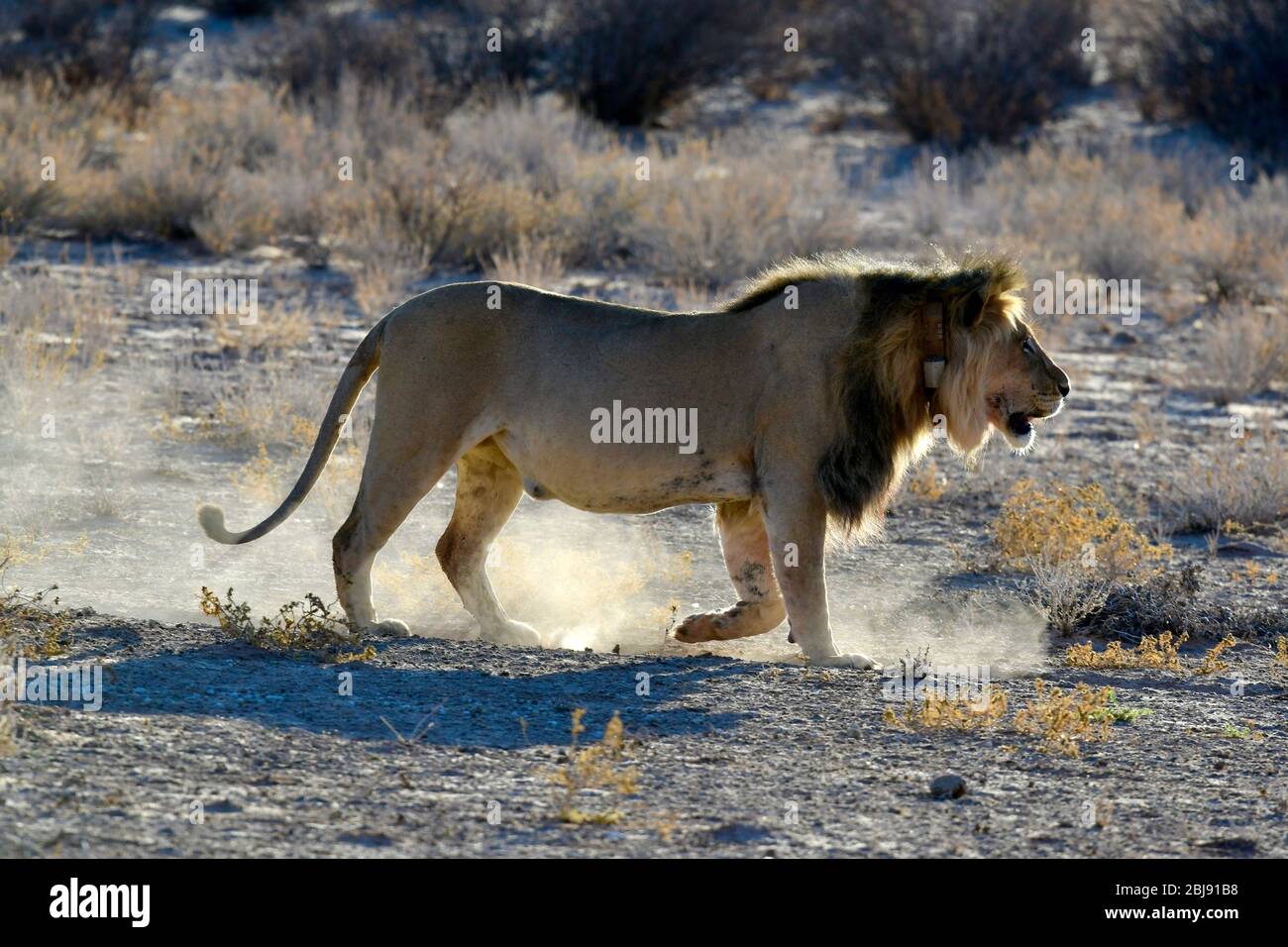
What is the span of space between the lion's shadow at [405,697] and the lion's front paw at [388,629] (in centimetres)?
46

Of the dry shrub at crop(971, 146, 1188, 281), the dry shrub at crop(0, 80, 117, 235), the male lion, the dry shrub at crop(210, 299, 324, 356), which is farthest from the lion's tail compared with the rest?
the dry shrub at crop(971, 146, 1188, 281)

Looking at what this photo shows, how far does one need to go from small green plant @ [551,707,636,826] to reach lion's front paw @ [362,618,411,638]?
180cm

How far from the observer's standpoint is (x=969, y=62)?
25.3 meters

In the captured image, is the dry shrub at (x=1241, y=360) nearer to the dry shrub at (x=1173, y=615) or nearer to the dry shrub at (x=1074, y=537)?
the dry shrub at (x=1074, y=537)

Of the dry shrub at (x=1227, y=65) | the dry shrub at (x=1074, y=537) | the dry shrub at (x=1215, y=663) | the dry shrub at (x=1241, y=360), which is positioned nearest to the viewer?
the dry shrub at (x=1215, y=663)

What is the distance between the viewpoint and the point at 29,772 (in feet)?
16.6

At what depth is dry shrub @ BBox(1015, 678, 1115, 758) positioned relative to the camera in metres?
6.07

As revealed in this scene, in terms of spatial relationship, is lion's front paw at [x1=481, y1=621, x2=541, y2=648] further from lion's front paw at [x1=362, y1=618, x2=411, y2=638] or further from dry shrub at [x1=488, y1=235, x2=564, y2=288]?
dry shrub at [x1=488, y1=235, x2=564, y2=288]

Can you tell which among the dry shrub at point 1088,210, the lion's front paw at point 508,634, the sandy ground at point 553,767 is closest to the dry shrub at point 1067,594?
the sandy ground at point 553,767

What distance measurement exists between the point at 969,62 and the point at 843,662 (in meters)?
19.7

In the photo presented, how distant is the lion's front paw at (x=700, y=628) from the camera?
24.9 ft

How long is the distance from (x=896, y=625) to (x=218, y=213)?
9.98 metres

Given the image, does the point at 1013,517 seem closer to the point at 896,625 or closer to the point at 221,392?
the point at 896,625

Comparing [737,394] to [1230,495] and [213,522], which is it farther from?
[1230,495]
